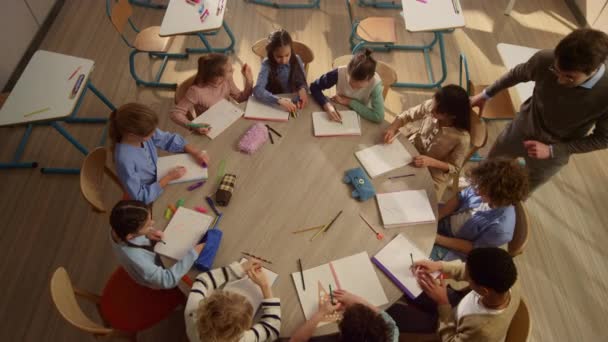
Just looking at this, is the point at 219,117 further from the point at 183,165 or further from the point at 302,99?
the point at 302,99

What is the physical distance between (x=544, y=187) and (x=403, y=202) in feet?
6.58

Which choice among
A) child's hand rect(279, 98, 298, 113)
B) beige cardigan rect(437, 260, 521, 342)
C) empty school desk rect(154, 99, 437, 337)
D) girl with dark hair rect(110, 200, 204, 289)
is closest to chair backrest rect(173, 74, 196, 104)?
empty school desk rect(154, 99, 437, 337)

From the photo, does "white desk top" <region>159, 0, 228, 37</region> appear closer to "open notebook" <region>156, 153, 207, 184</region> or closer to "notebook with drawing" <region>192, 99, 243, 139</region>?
"notebook with drawing" <region>192, 99, 243, 139</region>

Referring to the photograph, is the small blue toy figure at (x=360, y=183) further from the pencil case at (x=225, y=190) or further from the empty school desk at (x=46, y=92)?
the empty school desk at (x=46, y=92)

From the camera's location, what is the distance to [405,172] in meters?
2.24

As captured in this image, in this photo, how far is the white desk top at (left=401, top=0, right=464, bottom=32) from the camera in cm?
326

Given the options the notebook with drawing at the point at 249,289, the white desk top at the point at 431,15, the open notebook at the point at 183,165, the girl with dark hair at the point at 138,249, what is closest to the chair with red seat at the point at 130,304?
the girl with dark hair at the point at 138,249

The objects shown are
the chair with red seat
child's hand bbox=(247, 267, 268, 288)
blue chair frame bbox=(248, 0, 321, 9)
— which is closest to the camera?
child's hand bbox=(247, 267, 268, 288)

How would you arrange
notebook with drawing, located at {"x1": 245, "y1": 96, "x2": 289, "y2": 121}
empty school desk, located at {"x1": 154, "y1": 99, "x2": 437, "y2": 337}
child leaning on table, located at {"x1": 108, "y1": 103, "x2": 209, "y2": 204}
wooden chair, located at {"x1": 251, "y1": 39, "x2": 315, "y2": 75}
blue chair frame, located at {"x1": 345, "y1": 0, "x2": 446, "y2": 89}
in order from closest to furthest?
empty school desk, located at {"x1": 154, "y1": 99, "x2": 437, "y2": 337}
child leaning on table, located at {"x1": 108, "y1": 103, "x2": 209, "y2": 204}
notebook with drawing, located at {"x1": 245, "y1": 96, "x2": 289, "y2": 121}
wooden chair, located at {"x1": 251, "y1": 39, "x2": 315, "y2": 75}
blue chair frame, located at {"x1": 345, "y1": 0, "x2": 446, "y2": 89}

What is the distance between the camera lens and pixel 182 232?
1.97 m

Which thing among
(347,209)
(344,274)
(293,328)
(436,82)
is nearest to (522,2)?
(436,82)

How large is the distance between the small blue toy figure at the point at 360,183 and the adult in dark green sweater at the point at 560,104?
1.07 m

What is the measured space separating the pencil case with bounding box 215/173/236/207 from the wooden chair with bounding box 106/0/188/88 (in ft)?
6.62

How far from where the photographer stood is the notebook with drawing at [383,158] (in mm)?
2234
